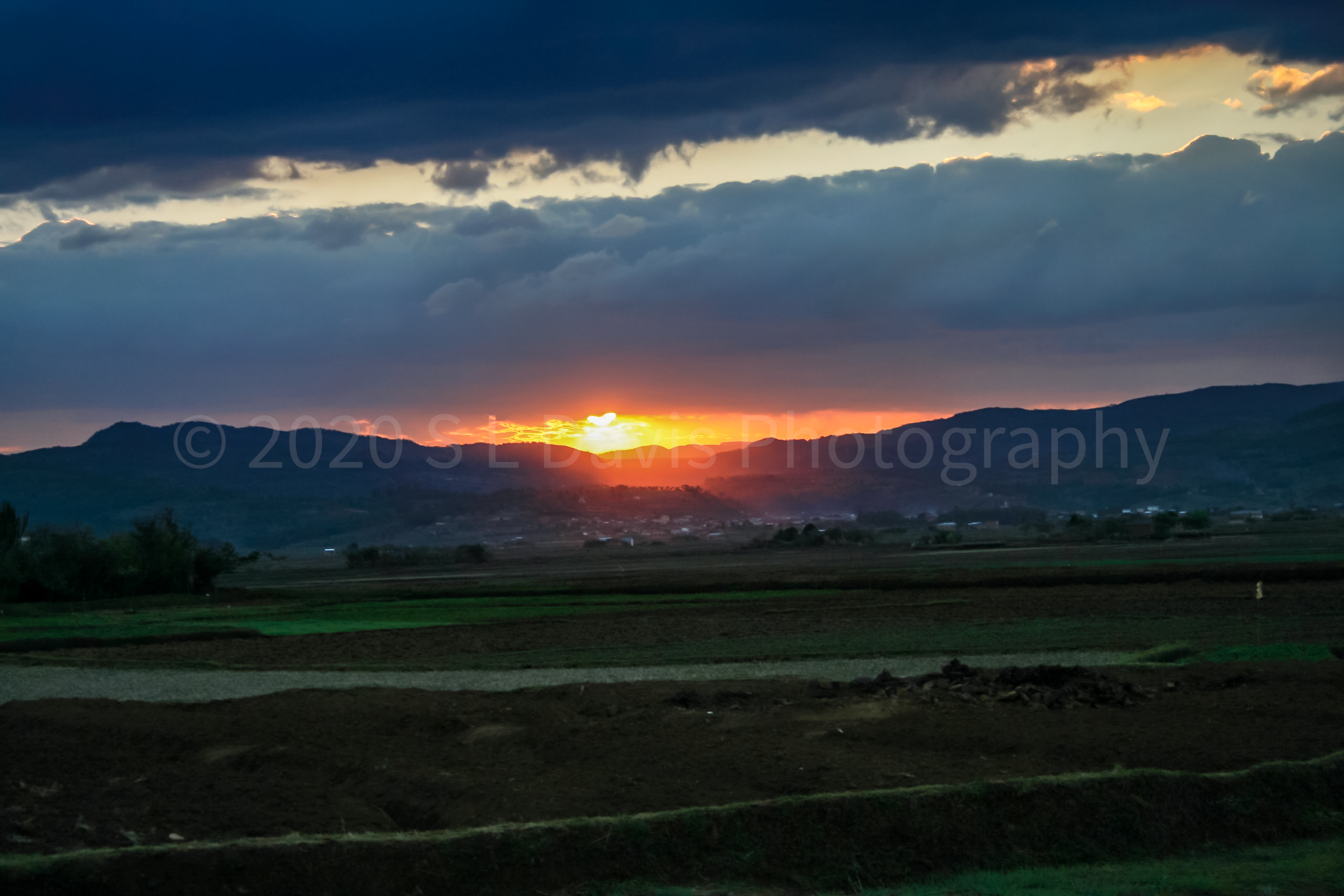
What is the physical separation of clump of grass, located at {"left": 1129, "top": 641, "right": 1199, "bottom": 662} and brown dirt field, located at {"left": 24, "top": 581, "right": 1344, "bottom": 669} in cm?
428

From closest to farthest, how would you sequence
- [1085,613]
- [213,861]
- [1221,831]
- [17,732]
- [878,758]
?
[213,861]
[1221,831]
[878,758]
[17,732]
[1085,613]

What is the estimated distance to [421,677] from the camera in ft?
90.5

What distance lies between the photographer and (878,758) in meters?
12.5

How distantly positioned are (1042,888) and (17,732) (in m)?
13.2

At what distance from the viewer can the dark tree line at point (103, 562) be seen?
184ft

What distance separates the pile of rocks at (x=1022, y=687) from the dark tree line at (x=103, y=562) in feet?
173

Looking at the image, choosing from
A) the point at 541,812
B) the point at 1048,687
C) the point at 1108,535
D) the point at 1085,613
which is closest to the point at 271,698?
the point at 541,812

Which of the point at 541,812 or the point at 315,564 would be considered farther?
the point at 315,564

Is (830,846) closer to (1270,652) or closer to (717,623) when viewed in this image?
(1270,652)

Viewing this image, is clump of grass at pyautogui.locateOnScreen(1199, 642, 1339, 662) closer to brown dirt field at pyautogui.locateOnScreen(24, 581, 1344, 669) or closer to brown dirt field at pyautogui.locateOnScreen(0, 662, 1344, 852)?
brown dirt field at pyautogui.locateOnScreen(24, 581, 1344, 669)

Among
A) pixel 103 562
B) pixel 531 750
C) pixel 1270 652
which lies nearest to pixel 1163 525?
pixel 1270 652

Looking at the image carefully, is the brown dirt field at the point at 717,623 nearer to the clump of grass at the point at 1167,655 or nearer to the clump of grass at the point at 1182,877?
the clump of grass at the point at 1167,655

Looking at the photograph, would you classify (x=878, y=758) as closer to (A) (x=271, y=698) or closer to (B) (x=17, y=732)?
(A) (x=271, y=698)

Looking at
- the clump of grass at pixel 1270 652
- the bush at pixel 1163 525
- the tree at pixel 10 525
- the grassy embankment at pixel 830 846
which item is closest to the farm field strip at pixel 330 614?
the tree at pixel 10 525
